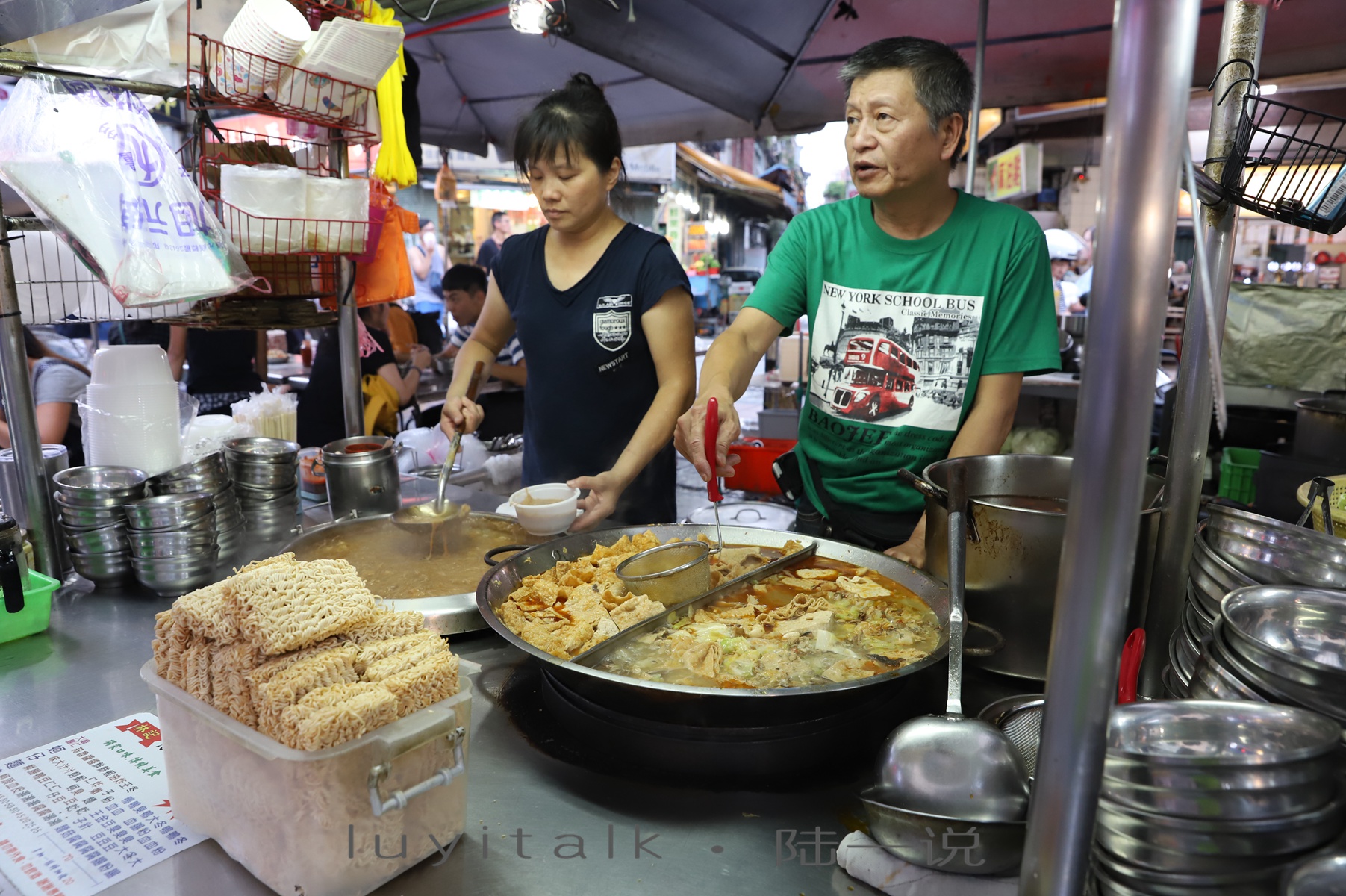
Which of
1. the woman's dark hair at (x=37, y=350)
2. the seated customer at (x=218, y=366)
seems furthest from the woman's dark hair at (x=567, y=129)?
the seated customer at (x=218, y=366)

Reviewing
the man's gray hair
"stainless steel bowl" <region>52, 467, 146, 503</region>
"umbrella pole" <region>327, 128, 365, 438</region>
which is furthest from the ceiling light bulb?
"stainless steel bowl" <region>52, 467, 146, 503</region>

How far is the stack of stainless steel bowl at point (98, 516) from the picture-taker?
1.88 m

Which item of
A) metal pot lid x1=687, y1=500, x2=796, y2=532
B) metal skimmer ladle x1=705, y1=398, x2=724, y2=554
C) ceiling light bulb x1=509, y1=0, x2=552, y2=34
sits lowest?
metal pot lid x1=687, y1=500, x2=796, y2=532

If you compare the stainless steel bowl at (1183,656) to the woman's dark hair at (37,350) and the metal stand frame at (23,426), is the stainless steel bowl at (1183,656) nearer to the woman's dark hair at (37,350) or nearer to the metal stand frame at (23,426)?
the metal stand frame at (23,426)

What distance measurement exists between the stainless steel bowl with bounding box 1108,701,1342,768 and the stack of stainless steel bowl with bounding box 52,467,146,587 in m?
2.09

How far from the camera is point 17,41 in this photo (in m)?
1.96

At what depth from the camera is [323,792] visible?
0.90 meters

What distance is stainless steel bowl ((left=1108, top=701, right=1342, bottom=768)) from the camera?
2.17 feet

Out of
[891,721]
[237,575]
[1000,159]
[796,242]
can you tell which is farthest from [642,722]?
[1000,159]

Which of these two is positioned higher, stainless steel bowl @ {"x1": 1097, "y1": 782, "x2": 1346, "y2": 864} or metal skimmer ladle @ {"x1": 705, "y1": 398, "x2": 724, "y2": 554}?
metal skimmer ladle @ {"x1": 705, "y1": 398, "x2": 724, "y2": 554}

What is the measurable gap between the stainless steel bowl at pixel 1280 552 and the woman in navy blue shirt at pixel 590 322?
1505mm

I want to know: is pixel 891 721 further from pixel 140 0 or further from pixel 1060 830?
pixel 140 0

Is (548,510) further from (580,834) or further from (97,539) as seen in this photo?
(97,539)

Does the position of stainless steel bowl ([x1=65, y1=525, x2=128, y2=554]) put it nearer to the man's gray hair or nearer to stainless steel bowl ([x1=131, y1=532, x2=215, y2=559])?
stainless steel bowl ([x1=131, y1=532, x2=215, y2=559])
